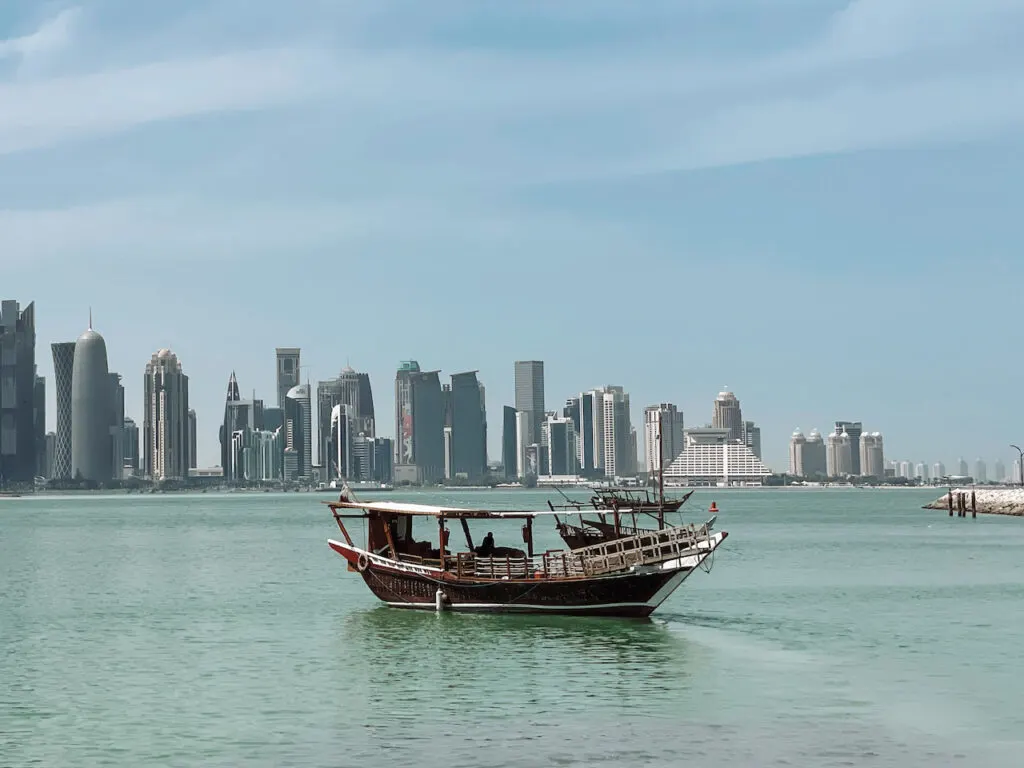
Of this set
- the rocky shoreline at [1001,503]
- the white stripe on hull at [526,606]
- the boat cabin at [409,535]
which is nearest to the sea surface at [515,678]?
the white stripe on hull at [526,606]

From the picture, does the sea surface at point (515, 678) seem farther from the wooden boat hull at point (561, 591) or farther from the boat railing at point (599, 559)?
the boat railing at point (599, 559)

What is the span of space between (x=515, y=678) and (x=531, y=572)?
13.3 m

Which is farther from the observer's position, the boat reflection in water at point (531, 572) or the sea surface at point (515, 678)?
the boat reflection in water at point (531, 572)

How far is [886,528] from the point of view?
146 meters

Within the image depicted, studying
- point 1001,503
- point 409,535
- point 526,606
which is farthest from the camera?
point 1001,503

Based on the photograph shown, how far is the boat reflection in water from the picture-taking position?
47969mm

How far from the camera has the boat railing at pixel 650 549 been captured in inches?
1868

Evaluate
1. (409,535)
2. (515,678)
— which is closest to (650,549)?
(515,678)

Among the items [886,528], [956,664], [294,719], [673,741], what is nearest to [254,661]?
[294,719]

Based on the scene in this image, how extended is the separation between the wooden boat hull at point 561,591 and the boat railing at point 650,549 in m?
0.33

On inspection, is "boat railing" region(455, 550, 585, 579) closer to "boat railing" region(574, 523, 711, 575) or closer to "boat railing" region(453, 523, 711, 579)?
"boat railing" region(453, 523, 711, 579)

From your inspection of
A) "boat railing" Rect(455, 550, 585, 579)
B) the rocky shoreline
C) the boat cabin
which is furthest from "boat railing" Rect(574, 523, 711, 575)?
the rocky shoreline

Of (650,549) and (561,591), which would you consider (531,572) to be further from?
(650,549)

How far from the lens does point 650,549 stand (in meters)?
47.9
